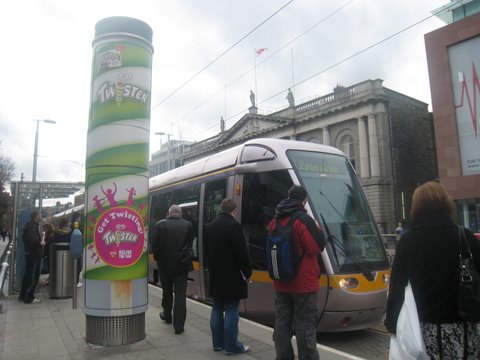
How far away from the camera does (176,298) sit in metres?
5.89

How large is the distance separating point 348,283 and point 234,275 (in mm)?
1893

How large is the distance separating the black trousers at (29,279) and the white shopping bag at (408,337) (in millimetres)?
7550

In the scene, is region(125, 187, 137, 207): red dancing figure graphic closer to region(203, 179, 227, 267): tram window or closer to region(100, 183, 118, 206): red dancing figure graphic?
region(100, 183, 118, 206): red dancing figure graphic

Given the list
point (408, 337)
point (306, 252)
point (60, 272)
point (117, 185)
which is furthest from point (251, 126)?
point (408, 337)

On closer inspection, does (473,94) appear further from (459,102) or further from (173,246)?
(173,246)

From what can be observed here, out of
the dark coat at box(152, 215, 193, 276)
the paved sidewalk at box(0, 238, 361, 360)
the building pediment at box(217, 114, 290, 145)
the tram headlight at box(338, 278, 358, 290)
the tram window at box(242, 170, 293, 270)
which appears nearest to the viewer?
the paved sidewalk at box(0, 238, 361, 360)

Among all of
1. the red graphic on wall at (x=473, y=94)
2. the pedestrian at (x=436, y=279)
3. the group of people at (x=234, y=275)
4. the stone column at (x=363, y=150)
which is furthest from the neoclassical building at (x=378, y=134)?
the pedestrian at (x=436, y=279)

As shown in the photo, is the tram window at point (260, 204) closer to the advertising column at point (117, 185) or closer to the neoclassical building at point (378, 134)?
the advertising column at point (117, 185)

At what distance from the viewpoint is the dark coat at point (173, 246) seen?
19.6 ft

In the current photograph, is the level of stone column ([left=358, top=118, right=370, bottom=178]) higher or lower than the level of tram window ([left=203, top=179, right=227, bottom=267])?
higher

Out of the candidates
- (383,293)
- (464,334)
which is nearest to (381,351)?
(383,293)

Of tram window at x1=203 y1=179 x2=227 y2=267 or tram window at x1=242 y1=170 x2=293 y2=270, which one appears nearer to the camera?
tram window at x1=242 y1=170 x2=293 y2=270

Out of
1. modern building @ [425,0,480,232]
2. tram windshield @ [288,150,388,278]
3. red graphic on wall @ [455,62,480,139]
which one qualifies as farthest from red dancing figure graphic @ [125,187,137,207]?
red graphic on wall @ [455,62,480,139]

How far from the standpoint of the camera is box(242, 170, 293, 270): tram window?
669cm
